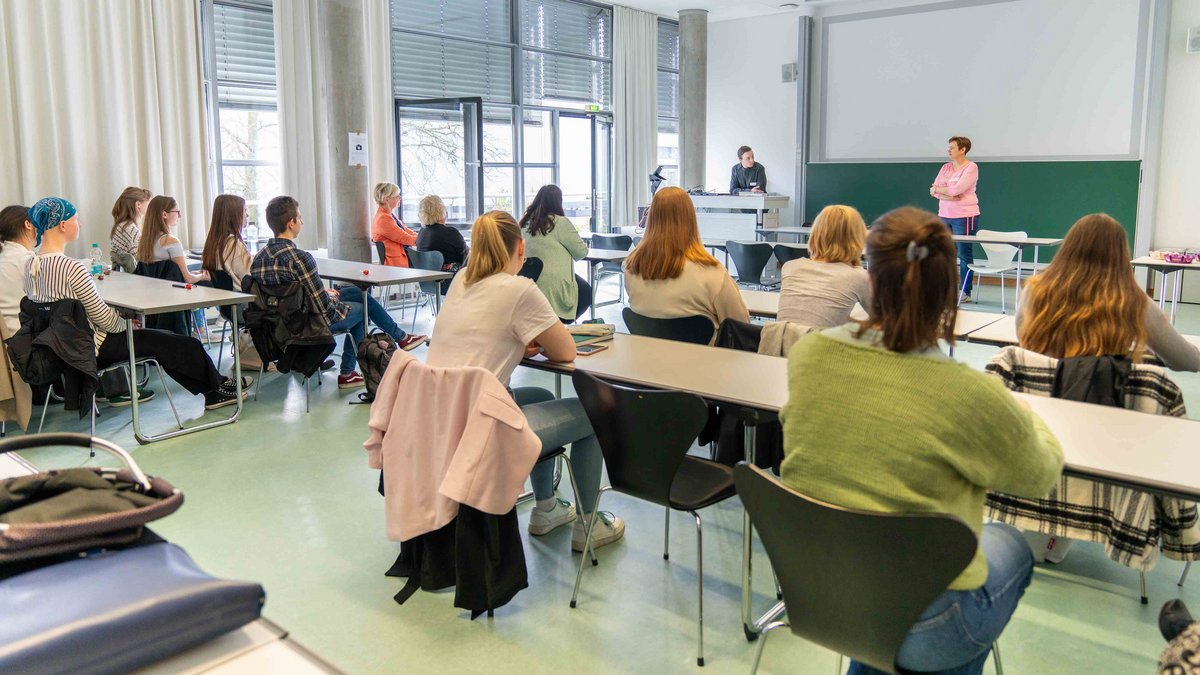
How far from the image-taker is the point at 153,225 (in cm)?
580

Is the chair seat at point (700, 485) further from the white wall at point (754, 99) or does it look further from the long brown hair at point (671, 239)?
the white wall at point (754, 99)

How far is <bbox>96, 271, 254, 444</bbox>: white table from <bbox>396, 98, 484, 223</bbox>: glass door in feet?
12.3

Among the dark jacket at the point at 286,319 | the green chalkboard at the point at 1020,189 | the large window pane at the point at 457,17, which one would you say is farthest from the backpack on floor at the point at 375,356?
the green chalkboard at the point at 1020,189

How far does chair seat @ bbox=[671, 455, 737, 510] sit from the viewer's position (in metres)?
2.58

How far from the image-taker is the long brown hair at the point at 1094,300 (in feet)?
8.96

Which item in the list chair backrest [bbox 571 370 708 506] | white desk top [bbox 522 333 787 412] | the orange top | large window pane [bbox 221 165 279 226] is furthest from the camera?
large window pane [bbox 221 165 279 226]

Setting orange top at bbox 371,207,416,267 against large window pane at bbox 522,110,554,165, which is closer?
orange top at bbox 371,207,416,267

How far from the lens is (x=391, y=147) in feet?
28.8

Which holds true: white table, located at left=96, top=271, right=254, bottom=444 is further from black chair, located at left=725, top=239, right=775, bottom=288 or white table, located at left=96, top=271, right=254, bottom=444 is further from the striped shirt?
black chair, located at left=725, top=239, right=775, bottom=288

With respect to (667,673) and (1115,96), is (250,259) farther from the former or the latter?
(1115,96)

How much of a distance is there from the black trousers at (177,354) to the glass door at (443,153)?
13.2ft

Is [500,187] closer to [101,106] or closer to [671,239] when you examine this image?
[101,106]

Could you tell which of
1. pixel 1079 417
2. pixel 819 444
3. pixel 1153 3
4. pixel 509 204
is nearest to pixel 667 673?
pixel 819 444

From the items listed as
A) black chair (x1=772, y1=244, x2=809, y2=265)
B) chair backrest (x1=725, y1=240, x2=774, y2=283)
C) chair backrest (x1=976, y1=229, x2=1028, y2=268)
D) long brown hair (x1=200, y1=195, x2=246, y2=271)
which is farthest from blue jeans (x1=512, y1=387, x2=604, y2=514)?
chair backrest (x1=976, y1=229, x2=1028, y2=268)
